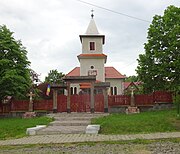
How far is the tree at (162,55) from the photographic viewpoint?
2536 cm

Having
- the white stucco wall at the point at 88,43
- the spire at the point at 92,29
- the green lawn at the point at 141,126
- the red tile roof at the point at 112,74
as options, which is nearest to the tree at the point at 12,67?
the green lawn at the point at 141,126

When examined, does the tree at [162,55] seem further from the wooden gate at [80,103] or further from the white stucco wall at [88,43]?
the white stucco wall at [88,43]

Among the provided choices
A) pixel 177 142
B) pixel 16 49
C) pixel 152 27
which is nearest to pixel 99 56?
pixel 152 27

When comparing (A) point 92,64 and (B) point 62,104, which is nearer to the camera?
(B) point 62,104

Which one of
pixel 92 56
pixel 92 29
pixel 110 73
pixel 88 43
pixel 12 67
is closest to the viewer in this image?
pixel 12 67

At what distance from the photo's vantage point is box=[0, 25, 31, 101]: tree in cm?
2436

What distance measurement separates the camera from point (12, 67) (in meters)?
25.5

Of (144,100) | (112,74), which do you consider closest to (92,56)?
(112,74)

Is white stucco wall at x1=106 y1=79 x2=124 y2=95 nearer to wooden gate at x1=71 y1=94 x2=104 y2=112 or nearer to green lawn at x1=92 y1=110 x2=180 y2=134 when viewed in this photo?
wooden gate at x1=71 y1=94 x2=104 y2=112

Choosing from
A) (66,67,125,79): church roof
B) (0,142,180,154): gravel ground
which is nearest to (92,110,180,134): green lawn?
(0,142,180,154): gravel ground

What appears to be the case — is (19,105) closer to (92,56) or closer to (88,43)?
(92,56)

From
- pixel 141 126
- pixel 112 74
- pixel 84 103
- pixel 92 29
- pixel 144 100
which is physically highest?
pixel 92 29

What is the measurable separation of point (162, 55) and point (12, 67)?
13.5 m

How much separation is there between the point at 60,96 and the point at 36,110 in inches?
105
